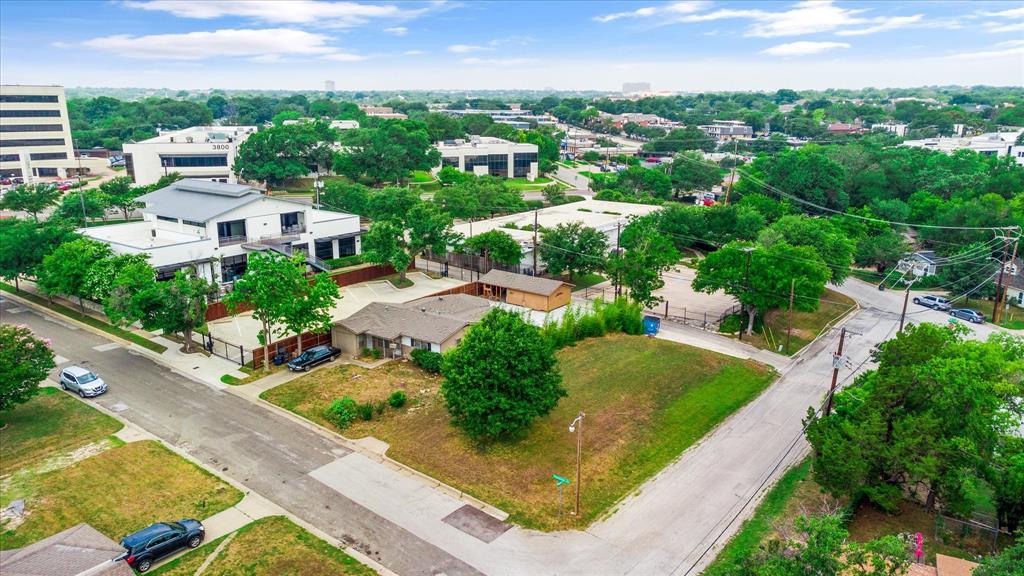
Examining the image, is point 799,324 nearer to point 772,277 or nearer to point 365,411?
point 772,277

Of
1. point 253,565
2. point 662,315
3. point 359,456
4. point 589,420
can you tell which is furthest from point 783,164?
point 253,565

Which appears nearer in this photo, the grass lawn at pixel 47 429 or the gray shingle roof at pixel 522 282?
the grass lawn at pixel 47 429

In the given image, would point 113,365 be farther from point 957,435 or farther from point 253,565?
point 957,435

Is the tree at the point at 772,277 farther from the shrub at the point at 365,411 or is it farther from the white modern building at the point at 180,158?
the white modern building at the point at 180,158

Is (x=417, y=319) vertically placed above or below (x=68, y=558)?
above

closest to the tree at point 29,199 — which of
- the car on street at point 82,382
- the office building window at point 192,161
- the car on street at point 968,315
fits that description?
the office building window at point 192,161

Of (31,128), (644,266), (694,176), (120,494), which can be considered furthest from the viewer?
(31,128)

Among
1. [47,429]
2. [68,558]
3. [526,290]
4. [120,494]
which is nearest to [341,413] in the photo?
[120,494]
